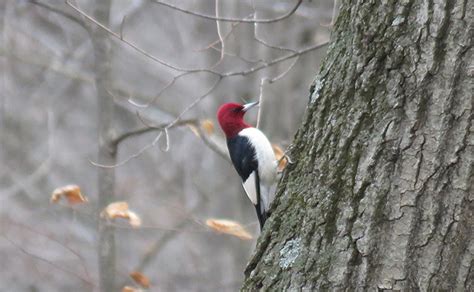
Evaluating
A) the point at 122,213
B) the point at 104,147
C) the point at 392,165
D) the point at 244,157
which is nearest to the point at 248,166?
the point at 244,157

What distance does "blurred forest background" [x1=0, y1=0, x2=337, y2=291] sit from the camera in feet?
32.8

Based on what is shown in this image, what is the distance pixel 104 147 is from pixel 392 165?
132 inches

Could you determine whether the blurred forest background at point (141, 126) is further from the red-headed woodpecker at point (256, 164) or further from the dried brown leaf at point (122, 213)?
the red-headed woodpecker at point (256, 164)

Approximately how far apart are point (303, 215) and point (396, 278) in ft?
1.40

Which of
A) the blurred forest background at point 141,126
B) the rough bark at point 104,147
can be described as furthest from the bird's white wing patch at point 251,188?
the blurred forest background at point 141,126

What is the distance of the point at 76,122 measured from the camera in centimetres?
1518

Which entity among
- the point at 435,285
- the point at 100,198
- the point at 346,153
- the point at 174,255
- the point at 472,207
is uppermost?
the point at 174,255

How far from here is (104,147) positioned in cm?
576

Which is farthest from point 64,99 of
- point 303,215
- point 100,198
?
point 303,215

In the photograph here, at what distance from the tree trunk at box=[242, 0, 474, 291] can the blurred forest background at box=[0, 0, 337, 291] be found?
19.1ft

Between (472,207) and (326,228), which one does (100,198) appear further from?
(472,207)

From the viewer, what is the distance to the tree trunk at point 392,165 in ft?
8.75

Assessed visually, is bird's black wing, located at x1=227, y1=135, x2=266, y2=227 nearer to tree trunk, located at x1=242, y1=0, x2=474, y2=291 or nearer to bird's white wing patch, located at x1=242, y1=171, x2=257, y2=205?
bird's white wing patch, located at x1=242, y1=171, x2=257, y2=205

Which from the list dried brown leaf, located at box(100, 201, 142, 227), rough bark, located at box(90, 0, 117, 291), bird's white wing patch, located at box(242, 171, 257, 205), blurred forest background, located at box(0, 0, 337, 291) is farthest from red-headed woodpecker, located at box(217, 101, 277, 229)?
blurred forest background, located at box(0, 0, 337, 291)
